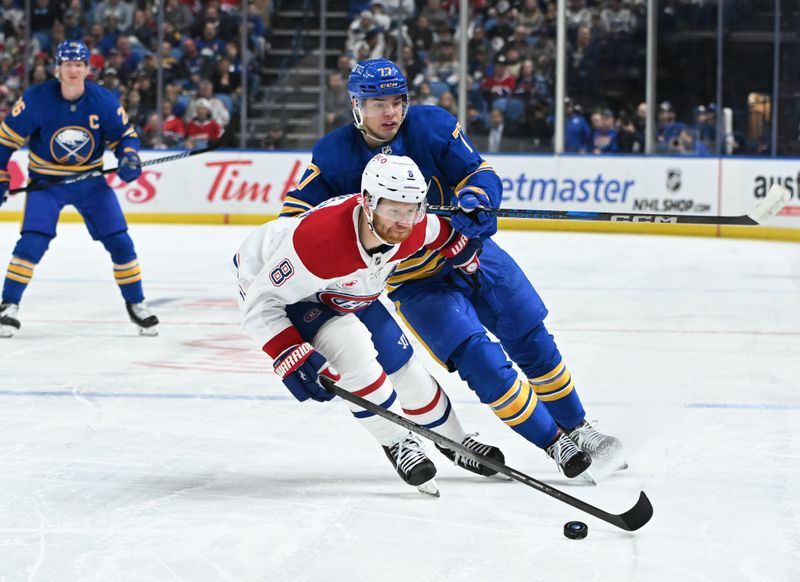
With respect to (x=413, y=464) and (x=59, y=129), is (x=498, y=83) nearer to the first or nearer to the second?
(x=59, y=129)

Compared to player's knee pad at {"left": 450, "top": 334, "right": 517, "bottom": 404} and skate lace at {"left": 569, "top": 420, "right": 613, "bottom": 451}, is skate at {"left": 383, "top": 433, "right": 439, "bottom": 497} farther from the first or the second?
skate lace at {"left": 569, "top": 420, "right": 613, "bottom": 451}

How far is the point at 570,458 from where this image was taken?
10.4 feet

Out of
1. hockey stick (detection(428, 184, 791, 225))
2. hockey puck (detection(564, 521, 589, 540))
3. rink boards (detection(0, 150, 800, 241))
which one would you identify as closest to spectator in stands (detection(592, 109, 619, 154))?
rink boards (detection(0, 150, 800, 241))

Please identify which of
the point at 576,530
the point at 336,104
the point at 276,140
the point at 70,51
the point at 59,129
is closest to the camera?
the point at 576,530

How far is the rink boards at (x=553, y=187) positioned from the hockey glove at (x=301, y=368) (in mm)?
7555

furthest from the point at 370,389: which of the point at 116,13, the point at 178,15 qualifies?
the point at 116,13

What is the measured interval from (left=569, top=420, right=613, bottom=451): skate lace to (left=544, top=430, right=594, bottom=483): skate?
0.41 feet

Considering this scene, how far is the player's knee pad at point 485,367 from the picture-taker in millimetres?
3127

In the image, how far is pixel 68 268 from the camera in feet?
27.0

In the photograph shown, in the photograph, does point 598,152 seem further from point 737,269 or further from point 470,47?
point 737,269

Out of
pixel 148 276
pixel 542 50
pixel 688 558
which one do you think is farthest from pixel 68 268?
pixel 688 558

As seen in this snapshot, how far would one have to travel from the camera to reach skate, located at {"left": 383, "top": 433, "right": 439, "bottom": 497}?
3.07 m

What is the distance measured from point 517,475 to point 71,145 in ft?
11.2

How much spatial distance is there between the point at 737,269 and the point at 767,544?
18.9ft
